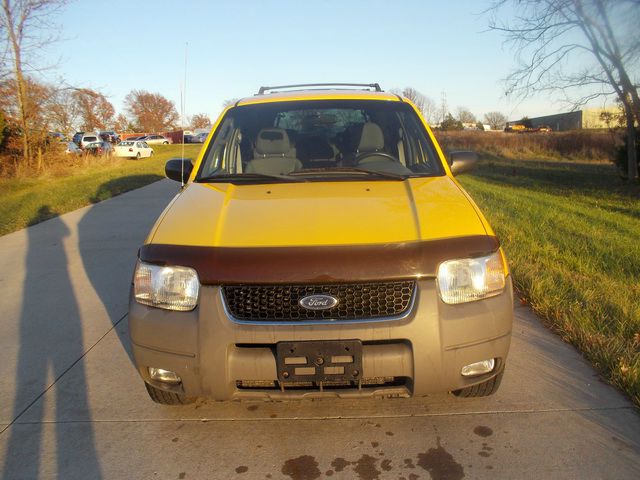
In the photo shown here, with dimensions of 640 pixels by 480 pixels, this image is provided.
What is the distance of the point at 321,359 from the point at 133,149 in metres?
38.4

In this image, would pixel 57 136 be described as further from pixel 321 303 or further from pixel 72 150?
pixel 321 303

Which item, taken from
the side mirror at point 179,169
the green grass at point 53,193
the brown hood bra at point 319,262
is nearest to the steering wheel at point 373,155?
the side mirror at point 179,169

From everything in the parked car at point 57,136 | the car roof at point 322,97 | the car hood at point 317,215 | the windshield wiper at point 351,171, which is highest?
the parked car at point 57,136

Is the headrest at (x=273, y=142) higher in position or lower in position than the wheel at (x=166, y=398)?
higher

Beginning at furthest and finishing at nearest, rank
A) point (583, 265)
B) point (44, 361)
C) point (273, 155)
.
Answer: point (583, 265)
point (273, 155)
point (44, 361)

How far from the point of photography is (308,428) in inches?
114

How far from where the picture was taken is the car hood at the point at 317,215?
8.72 feet

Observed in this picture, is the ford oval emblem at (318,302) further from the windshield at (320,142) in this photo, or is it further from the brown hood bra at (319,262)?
the windshield at (320,142)

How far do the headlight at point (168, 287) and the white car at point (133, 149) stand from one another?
121 feet

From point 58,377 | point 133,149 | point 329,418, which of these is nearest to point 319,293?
point 329,418

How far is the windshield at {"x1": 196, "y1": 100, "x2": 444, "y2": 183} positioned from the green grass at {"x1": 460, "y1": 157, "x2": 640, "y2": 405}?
1.66 m

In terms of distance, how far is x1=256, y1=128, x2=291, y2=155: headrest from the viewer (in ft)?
13.1

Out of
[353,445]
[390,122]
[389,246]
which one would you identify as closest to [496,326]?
[389,246]

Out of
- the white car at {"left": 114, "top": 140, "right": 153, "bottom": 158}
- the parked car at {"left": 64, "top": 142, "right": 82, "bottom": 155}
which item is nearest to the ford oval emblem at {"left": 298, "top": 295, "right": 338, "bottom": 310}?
the parked car at {"left": 64, "top": 142, "right": 82, "bottom": 155}
